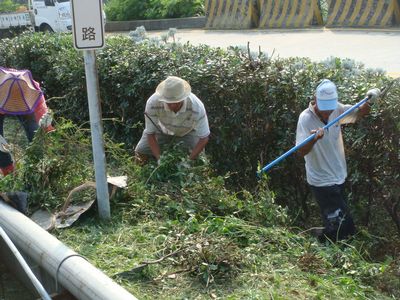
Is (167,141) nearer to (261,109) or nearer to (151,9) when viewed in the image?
(261,109)

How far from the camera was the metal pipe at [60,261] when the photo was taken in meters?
3.32

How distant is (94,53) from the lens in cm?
452

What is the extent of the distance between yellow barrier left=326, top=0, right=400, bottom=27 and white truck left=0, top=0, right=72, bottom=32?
1082cm

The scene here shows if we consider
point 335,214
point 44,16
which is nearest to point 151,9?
point 44,16

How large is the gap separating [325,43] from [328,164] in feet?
33.7

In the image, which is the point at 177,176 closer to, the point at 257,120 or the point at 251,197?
the point at 251,197

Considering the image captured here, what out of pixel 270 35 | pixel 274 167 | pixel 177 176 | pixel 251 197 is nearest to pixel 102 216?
pixel 177 176

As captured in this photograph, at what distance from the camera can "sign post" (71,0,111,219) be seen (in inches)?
171

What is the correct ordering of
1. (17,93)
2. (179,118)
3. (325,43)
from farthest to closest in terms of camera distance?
(325,43)
(17,93)
(179,118)

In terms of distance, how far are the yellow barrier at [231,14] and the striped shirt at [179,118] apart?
14730 mm

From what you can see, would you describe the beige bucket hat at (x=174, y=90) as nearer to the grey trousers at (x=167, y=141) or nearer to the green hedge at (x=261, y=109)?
the grey trousers at (x=167, y=141)

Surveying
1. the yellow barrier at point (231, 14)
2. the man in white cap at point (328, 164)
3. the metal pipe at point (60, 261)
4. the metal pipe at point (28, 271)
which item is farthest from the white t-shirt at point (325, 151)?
the yellow barrier at point (231, 14)

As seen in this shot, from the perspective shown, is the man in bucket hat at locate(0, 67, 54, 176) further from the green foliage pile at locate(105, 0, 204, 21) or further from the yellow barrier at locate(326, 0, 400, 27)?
the green foliage pile at locate(105, 0, 204, 21)

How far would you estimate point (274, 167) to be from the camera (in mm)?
5750
